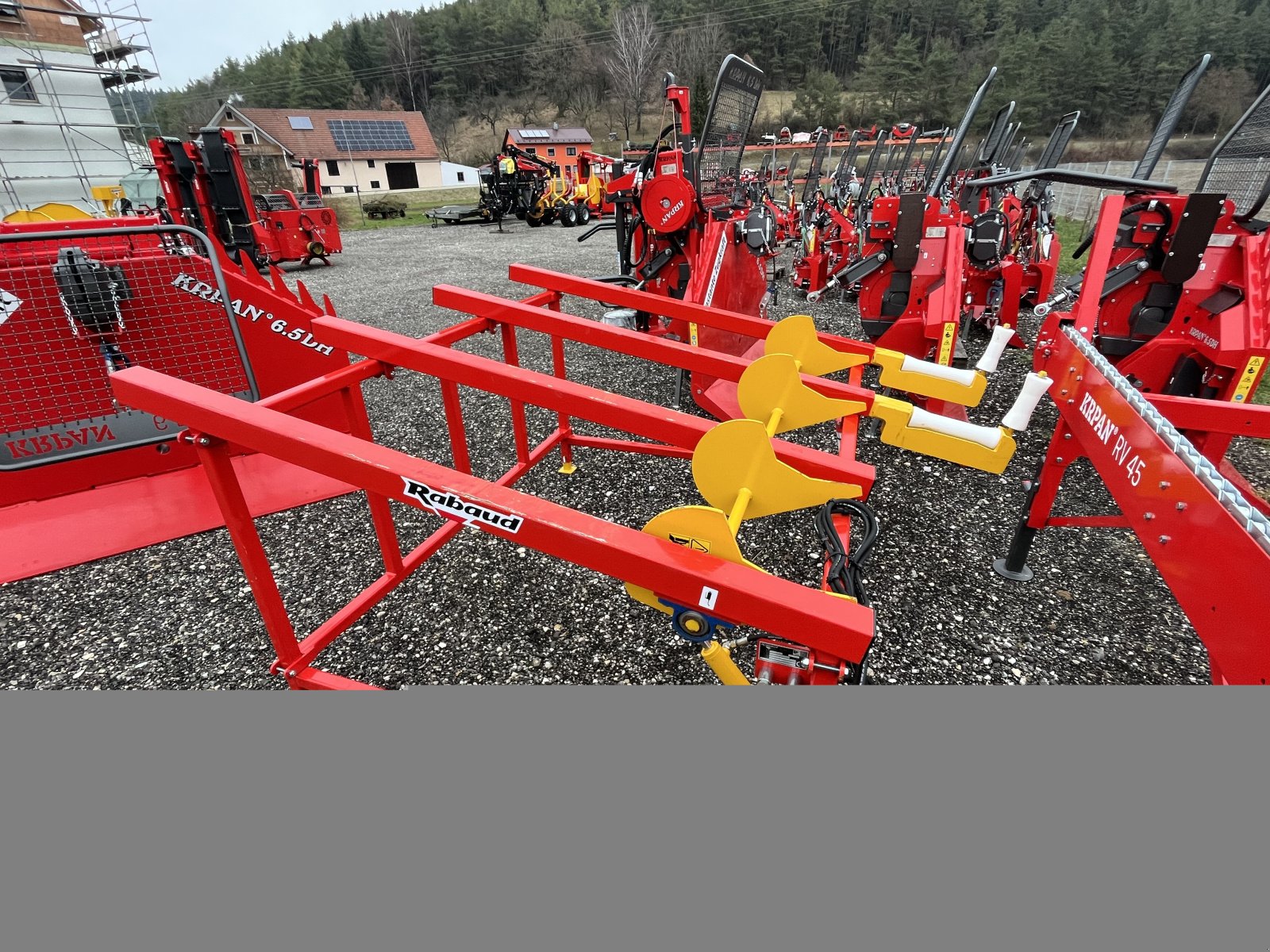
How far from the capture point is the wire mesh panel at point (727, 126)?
4.89 metres

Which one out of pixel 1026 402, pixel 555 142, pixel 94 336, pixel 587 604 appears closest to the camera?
pixel 1026 402

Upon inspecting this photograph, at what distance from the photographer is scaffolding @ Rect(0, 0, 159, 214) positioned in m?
17.8

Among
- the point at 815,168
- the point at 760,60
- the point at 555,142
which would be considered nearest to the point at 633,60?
the point at 760,60

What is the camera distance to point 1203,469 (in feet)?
3.93

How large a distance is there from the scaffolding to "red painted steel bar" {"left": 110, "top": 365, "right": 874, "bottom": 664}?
21.0 meters

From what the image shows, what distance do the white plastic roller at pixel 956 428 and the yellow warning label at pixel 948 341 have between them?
2707 mm

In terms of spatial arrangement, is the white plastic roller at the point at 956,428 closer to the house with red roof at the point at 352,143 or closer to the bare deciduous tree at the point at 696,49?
the house with red roof at the point at 352,143

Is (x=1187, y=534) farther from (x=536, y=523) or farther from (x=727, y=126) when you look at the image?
(x=727, y=126)

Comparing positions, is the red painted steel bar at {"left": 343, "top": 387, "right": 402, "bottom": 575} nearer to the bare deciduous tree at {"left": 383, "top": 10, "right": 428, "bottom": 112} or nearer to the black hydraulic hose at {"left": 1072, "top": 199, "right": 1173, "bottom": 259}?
the black hydraulic hose at {"left": 1072, "top": 199, "right": 1173, "bottom": 259}

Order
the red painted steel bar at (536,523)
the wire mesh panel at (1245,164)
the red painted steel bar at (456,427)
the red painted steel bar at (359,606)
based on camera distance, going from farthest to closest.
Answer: the wire mesh panel at (1245,164), the red painted steel bar at (456,427), the red painted steel bar at (359,606), the red painted steel bar at (536,523)

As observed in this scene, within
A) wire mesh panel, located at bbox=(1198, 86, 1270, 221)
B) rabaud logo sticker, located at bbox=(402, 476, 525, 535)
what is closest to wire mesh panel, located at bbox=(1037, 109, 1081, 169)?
wire mesh panel, located at bbox=(1198, 86, 1270, 221)

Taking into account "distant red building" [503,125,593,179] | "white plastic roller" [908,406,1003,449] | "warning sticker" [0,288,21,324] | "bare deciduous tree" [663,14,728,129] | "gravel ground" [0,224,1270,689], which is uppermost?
"bare deciduous tree" [663,14,728,129]

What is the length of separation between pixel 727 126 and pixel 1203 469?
17.6ft

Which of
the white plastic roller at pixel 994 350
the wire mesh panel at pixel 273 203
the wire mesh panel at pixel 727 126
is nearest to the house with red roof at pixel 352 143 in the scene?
the wire mesh panel at pixel 273 203
